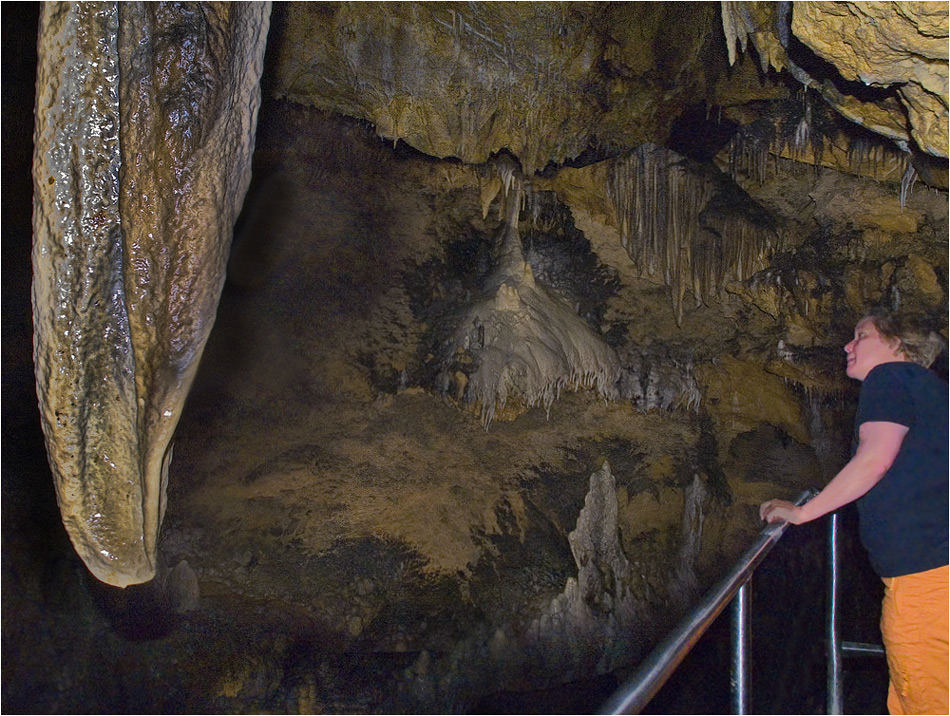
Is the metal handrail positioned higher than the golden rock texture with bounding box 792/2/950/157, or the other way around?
the golden rock texture with bounding box 792/2/950/157

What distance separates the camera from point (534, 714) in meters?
5.60

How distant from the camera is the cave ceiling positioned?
153cm

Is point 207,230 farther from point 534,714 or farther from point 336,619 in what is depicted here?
point 534,714

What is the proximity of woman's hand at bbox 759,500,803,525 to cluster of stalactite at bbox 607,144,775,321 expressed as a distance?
329 cm

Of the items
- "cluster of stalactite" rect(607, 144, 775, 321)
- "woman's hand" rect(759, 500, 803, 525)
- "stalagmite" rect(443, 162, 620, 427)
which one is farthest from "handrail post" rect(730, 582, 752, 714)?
"cluster of stalactite" rect(607, 144, 775, 321)

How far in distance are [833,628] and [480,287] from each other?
3.76 metres

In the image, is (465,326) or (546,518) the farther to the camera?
(546,518)

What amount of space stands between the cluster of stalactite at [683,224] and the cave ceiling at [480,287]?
0.02 m

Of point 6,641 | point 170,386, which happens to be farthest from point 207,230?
point 6,641

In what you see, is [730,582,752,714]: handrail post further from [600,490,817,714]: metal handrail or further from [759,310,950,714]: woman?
[759,310,950,714]: woman

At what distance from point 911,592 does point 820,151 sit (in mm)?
3170

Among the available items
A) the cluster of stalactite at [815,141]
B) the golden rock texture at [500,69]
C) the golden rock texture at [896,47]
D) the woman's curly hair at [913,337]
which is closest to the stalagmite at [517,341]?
the golden rock texture at [500,69]

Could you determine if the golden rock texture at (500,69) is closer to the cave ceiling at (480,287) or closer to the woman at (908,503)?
the cave ceiling at (480,287)

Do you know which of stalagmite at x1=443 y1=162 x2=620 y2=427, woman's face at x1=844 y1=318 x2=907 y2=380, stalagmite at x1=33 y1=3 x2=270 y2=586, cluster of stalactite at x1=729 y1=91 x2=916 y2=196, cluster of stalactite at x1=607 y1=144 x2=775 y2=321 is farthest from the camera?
stalagmite at x1=443 y1=162 x2=620 y2=427
